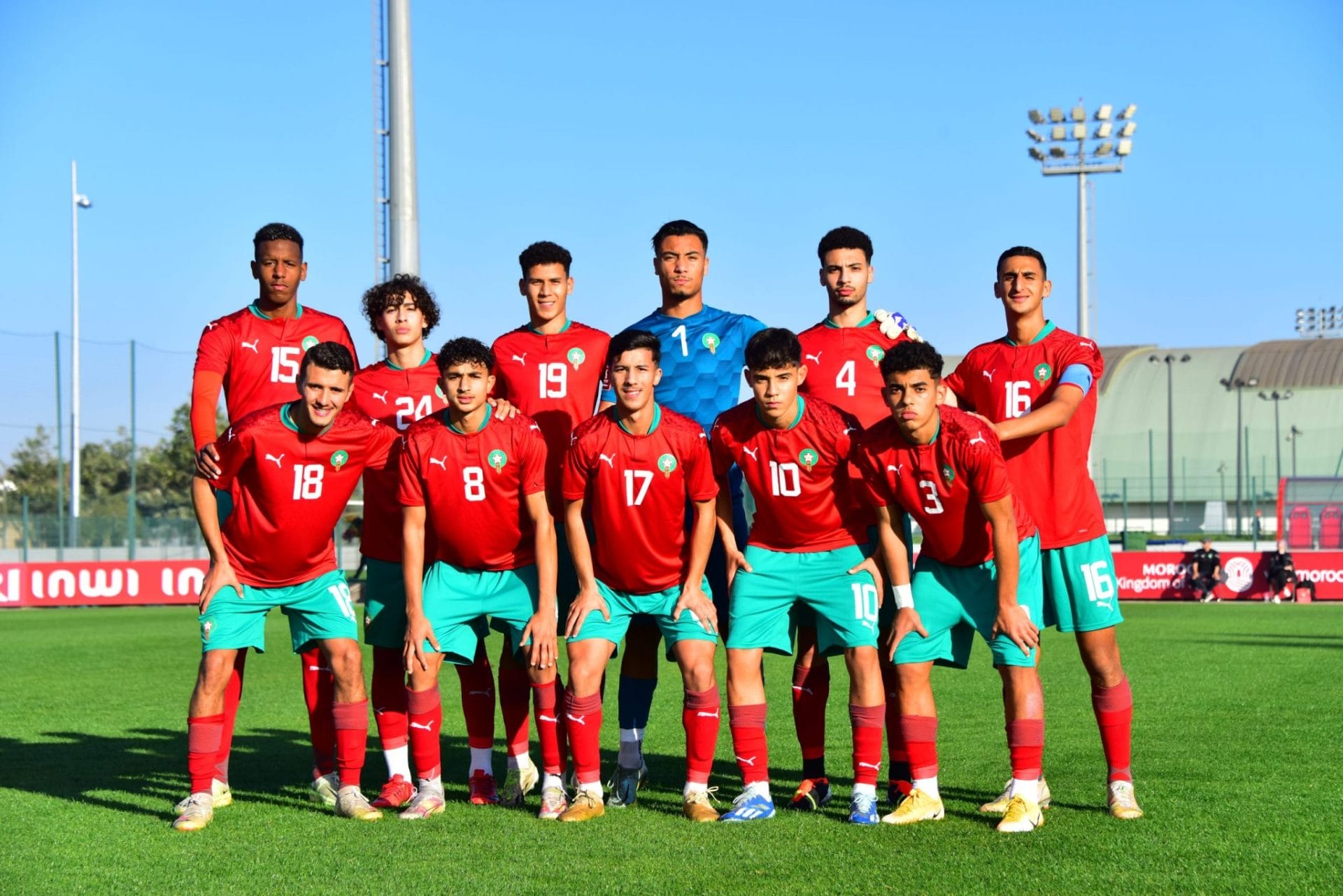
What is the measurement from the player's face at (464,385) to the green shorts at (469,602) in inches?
30.8

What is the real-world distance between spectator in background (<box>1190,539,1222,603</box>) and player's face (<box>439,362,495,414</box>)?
24.2m

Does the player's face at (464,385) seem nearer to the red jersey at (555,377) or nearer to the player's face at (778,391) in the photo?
the red jersey at (555,377)

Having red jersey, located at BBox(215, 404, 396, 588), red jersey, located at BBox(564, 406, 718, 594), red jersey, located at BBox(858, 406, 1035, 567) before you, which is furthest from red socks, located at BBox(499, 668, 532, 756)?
red jersey, located at BBox(858, 406, 1035, 567)

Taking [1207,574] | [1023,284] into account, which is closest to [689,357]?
[1023,284]

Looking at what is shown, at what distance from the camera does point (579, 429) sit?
6336 mm

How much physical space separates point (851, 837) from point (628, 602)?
4.92 feet

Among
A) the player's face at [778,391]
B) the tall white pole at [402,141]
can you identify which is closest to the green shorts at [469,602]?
the player's face at [778,391]

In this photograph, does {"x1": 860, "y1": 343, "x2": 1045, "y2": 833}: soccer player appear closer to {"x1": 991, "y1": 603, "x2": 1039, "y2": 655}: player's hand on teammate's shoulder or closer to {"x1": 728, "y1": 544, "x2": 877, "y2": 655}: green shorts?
{"x1": 991, "y1": 603, "x2": 1039, "y2": 655}: player's hand on teammate's shoulder

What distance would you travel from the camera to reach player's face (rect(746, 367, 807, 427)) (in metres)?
6.06

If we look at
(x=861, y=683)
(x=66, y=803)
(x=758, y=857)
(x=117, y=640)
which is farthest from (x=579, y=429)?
(x=117, y=640)

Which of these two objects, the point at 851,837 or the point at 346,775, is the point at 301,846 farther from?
the point at 851,837

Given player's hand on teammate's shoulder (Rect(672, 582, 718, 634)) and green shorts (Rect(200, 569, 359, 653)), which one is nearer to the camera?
player's hand on teammate's shoulder (Rect(672, 582, 718, 634))

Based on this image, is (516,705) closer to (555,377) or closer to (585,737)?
(585,737)

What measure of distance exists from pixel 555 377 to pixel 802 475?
1.51 m
